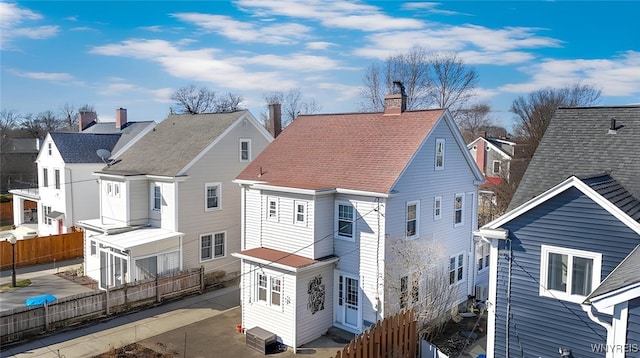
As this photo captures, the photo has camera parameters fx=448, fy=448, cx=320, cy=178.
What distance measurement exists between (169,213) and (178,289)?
3.77 metres

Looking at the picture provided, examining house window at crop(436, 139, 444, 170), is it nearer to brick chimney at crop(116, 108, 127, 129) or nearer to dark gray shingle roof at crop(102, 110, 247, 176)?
Answer: dark gray shingle roof at crop(102, 110, 247, 176)

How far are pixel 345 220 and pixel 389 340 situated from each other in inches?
192

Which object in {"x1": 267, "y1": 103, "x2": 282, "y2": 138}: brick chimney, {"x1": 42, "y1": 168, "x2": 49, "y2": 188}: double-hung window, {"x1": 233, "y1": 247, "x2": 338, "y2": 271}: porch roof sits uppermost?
{"x1": 267, "y1": 103, "x2": 282, "y2": 138}: brick chimney

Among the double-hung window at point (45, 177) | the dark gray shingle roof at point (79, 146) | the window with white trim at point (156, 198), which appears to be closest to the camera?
the window with white trim at point (156, 198)

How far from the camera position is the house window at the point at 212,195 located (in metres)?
22.9

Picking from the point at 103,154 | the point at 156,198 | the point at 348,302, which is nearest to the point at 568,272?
the point at 348,302

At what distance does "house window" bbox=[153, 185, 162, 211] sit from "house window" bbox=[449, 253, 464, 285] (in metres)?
14.3

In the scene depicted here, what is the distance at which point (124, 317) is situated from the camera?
1808 cm

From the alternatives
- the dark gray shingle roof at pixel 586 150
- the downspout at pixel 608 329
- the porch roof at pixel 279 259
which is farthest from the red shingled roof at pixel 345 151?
the downspout at pixel 608 329

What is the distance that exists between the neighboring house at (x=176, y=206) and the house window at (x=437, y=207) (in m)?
11.0

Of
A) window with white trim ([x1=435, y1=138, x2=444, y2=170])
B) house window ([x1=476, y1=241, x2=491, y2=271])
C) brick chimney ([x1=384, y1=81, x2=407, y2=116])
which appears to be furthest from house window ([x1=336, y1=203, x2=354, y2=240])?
house window ([x1=476, y1=241, x2=491, y2=271])

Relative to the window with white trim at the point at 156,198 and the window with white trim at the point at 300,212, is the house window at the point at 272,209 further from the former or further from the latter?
the window with white trim at the point at 156,198

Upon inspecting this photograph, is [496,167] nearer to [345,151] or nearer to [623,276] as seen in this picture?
[345,151]

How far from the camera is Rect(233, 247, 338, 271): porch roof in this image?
15.1 m
